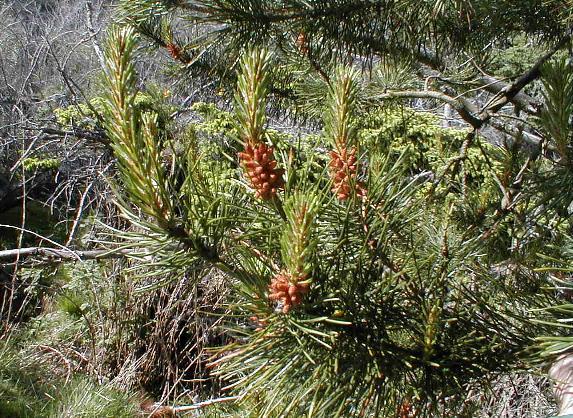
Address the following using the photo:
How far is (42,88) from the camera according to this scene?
803cm

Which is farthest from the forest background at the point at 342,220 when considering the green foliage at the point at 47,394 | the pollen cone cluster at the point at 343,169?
the green foliage at the point at 47,394

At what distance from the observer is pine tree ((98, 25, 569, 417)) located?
30.5 inches

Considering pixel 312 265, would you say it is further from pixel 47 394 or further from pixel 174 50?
pixel 47 394

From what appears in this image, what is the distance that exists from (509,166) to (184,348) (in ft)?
10.6

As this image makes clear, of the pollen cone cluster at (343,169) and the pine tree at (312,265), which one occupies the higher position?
the pollen cone cluster at (343,169)

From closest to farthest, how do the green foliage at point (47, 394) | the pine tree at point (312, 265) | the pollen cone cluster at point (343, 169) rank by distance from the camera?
the pine tree at point (312, 265)
the pollen cone cluster at point (343, 169)
the green foliage at point (47, 394)

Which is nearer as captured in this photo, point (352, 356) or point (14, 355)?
point (352, 356)

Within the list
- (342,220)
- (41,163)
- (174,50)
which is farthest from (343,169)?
(41,163)

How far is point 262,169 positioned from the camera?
848 mm

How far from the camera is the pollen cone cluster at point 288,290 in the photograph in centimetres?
80

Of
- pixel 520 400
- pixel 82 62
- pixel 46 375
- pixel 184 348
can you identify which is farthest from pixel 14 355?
pixel 82 62

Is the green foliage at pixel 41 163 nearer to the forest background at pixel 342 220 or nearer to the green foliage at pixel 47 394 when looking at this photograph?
the green foliage at pixel 47 394

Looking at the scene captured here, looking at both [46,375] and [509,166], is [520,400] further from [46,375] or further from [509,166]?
[46,375]

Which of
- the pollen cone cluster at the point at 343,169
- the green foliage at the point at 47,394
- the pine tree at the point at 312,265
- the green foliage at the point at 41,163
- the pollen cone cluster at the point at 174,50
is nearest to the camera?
the pine tree at the point at 312,265
